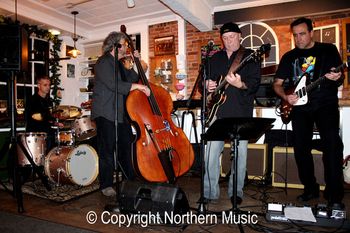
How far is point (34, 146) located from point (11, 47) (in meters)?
1.50

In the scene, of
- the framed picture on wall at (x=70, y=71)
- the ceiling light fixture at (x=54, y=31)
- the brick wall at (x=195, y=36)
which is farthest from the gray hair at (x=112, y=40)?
the framed picture on wall at (x=70, y=71)

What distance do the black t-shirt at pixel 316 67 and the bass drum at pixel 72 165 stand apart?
A: 2.68m

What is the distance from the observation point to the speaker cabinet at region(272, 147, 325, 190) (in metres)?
3.62

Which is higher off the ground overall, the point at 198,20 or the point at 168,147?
the point at 198,20

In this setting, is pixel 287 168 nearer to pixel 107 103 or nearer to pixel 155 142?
pixel 155 142

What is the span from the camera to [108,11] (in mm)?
6387

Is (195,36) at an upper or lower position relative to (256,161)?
upper

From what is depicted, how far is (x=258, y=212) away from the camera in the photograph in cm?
258

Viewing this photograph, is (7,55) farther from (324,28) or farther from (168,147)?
(324,28)

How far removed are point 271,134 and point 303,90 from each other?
161 centimetres

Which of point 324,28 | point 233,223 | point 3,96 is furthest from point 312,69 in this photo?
point 3,96

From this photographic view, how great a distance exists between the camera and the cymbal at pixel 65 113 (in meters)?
4.21

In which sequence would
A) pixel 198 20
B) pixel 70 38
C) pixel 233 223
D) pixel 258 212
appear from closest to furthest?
pixel 233 223, pixel 258 212, pixel 198 20, pixel 70 38

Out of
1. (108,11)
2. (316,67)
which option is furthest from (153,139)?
(108,11)
